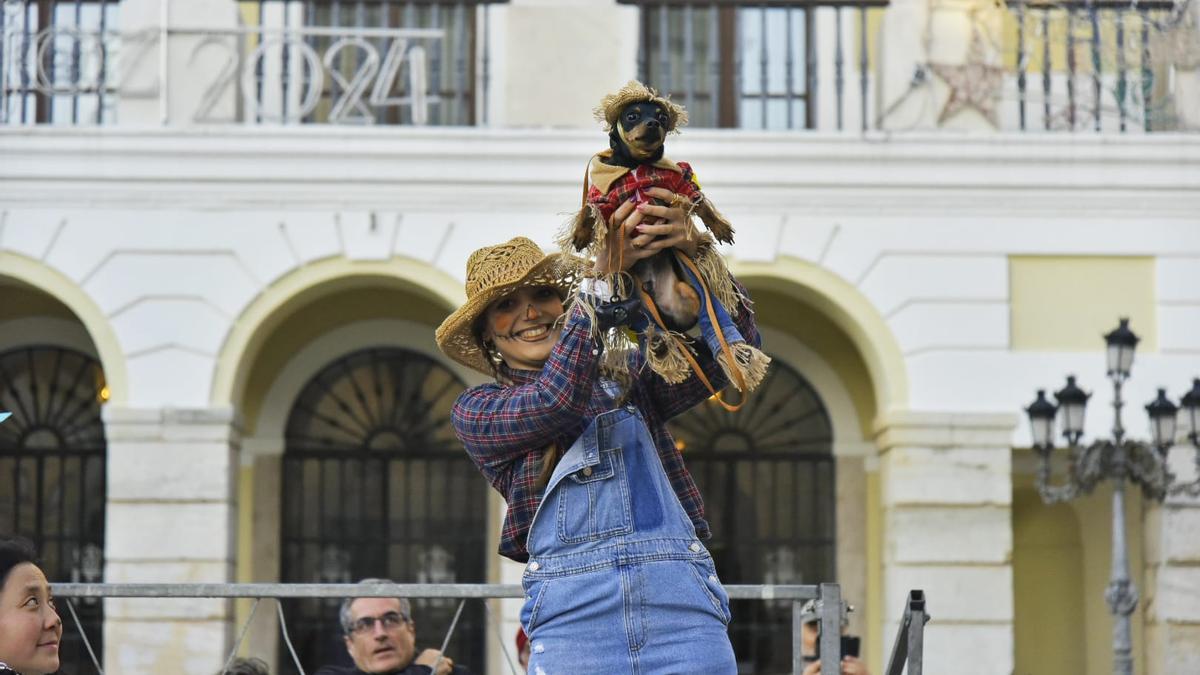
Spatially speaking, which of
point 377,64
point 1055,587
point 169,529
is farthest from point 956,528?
point 169,529

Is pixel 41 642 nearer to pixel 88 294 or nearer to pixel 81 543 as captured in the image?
pixel 88 294

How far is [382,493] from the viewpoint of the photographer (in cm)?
1486

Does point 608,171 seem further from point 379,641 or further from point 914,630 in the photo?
point 379,641

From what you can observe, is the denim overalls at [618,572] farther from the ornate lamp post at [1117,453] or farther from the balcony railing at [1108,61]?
the balcony railing at [1108,61]

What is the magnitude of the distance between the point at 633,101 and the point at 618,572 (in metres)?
0.95

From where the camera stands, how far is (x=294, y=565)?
1477 cm

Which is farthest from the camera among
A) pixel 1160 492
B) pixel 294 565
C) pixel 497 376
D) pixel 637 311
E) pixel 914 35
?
pixel 294 565

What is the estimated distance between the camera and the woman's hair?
4525 millimetres

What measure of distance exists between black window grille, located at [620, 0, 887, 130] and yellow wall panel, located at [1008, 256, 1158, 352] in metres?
1.70

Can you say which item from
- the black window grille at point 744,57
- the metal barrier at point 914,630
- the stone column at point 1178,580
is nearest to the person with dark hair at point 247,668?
the metal barrier at point 914,630

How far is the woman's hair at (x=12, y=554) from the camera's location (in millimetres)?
4525

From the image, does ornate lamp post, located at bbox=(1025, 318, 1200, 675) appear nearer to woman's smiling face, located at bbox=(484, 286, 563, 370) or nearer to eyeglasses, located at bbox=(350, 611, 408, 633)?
eyeglasses, located at bbox=(350, 611, 408, 633)

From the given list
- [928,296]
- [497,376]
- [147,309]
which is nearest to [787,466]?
[928,296]

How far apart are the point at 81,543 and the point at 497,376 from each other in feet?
36.3
